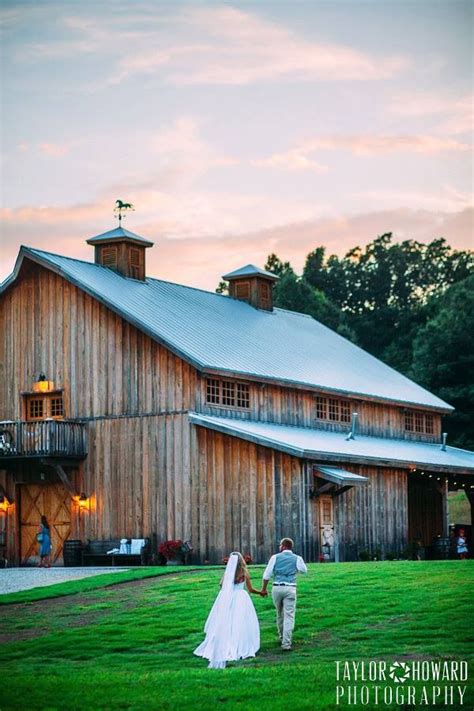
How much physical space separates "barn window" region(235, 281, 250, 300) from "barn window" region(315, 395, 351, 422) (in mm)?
7438

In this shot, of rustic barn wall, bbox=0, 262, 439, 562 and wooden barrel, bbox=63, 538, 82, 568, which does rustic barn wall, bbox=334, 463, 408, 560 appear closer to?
rustic barn wall, bbox=0, 262, 439, 562

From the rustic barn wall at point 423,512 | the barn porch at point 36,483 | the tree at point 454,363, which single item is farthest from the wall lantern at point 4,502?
the tree at point 454,363

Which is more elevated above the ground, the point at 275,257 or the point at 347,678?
the point at 275,257

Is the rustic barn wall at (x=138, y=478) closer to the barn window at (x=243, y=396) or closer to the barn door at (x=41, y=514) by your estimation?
the barn door at (x=41, y=514)

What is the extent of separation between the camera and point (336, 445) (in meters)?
43.3

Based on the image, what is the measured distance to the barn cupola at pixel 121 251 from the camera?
47656 mm

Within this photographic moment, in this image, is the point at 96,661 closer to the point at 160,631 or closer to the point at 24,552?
the point at 160,631

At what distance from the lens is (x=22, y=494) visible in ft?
147

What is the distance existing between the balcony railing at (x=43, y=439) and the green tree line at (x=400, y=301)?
119ft

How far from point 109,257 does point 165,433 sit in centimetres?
949

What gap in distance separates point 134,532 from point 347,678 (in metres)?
22.0

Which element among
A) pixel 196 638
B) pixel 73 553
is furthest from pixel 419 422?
pixel 196 638

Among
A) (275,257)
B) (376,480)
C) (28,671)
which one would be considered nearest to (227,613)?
(28,671)

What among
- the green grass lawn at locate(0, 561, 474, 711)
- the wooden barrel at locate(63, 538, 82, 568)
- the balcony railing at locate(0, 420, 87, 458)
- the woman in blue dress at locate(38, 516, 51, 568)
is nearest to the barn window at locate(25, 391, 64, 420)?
the balcony railing at locate(0, 420, 87, 458)
